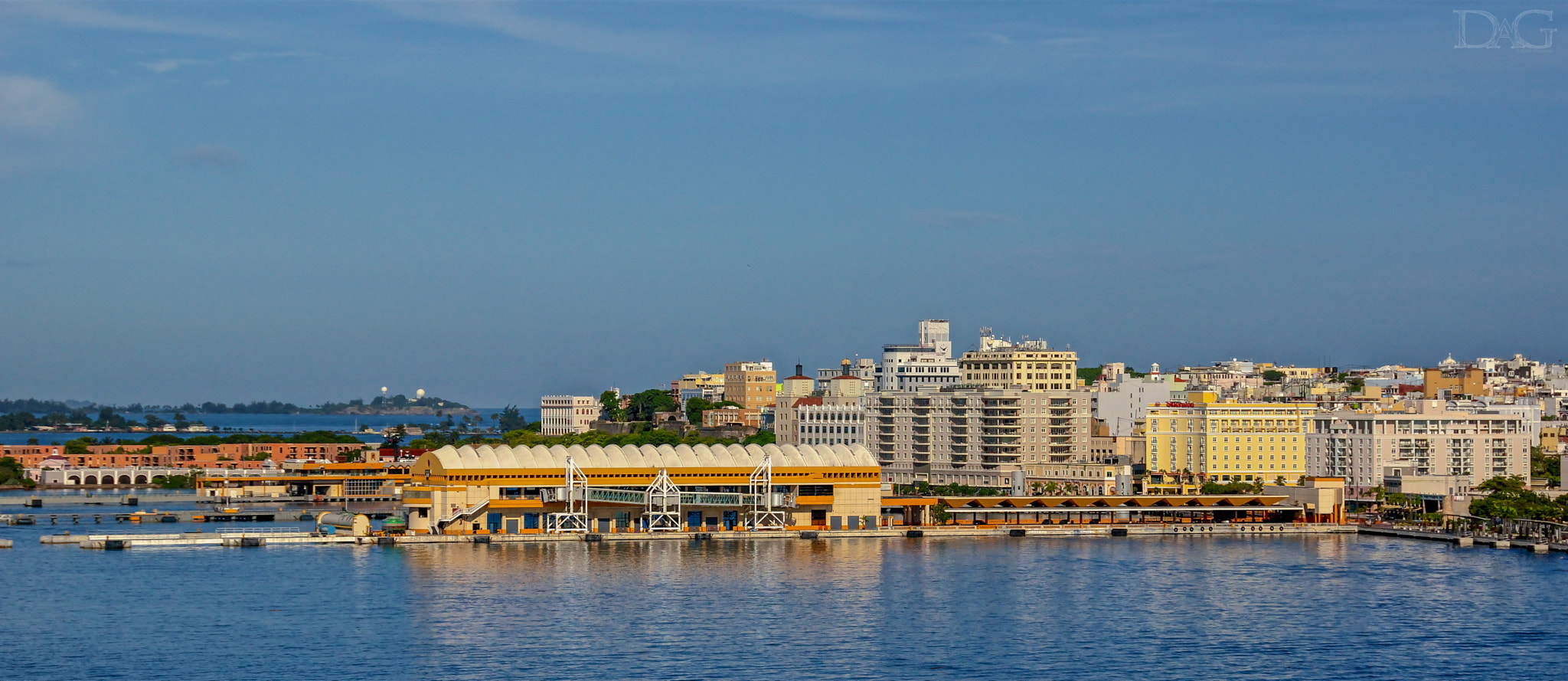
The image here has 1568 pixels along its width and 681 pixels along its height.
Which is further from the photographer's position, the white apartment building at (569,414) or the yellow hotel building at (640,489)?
the white apartment building at (569,414)

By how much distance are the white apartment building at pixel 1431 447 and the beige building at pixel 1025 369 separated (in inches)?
618

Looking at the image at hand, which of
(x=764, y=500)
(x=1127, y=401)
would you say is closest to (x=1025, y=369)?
(x=1127, y=401)

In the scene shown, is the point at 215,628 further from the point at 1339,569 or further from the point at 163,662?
the point at 1339,569

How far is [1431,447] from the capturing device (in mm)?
87188

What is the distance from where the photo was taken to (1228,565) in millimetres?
57875

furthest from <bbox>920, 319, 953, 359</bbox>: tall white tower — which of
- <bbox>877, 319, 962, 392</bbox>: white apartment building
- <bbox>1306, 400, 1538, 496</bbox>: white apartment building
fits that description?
<bbox>1306, 400, 1538, 496</bbox>: white apartment building

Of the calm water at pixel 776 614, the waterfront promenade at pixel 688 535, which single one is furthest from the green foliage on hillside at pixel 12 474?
the calm water at pixel 776 614

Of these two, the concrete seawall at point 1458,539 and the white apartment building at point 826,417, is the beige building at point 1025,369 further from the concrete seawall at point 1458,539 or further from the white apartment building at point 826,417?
the concrete seawall at point 1458,539

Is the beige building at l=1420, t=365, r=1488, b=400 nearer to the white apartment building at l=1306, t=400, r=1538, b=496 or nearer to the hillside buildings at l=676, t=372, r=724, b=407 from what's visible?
the white apartment building at l=1306, t=400, r=1538, b=496

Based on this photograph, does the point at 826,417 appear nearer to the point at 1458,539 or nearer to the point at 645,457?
the point at 645,457

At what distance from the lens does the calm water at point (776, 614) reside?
126 ft

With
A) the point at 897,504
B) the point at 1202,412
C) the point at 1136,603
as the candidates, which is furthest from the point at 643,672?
the point at 1202,412

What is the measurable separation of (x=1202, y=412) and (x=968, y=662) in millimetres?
55466

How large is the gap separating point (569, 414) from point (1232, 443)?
209ft
